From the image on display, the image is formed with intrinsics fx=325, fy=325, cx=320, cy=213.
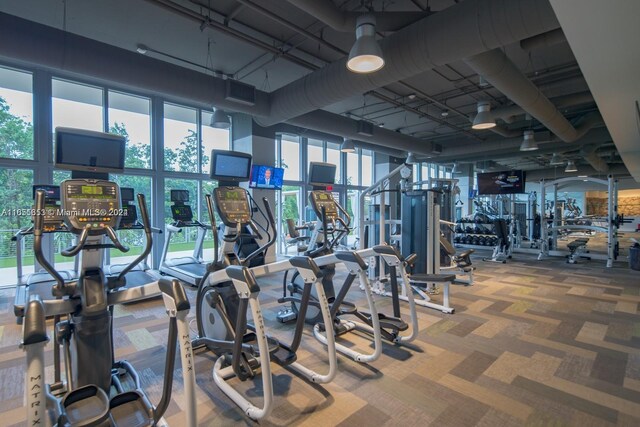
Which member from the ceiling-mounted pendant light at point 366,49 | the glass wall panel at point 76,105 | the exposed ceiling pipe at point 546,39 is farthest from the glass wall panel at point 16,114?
the exposed ceiling pipe at point 546,39

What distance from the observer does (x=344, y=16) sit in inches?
144

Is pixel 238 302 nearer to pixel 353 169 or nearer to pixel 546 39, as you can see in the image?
pixel 546 39

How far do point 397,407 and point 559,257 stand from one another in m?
8.92

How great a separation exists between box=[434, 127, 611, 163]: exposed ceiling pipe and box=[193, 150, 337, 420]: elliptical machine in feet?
31.1

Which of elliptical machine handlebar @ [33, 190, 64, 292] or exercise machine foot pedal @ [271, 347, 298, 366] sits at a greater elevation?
elliptical machine handlebar @ [33, 190, 64, 292]

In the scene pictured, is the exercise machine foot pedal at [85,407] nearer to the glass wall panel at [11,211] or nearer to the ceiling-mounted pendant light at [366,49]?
the ceiling-mounted pendant light at [366,49]

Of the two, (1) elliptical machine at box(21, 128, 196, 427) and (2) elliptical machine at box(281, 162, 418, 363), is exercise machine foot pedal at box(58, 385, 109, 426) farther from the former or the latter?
(2) elliptical machine at box(281, 162, 418, 363)

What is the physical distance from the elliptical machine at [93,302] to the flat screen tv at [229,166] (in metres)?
0.72

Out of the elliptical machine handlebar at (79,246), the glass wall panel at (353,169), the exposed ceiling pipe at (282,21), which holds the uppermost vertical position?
the exposed ceiling pipe at (282,21)

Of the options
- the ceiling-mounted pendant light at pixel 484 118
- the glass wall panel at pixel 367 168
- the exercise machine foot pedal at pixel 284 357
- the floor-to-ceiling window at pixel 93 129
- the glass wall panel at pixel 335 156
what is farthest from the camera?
the glass wall panel at pixel 367 168

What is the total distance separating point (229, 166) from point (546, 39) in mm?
4590

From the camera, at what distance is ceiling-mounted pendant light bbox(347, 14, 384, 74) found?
3246 mm

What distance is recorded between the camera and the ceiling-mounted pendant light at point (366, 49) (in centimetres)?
325

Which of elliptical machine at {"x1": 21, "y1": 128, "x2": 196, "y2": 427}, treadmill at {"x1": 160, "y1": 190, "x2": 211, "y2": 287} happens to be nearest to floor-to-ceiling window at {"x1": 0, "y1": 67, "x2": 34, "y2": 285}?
treadmill at {"x1": 160, "y1": 190, "x2": 211, "y2": 287}
